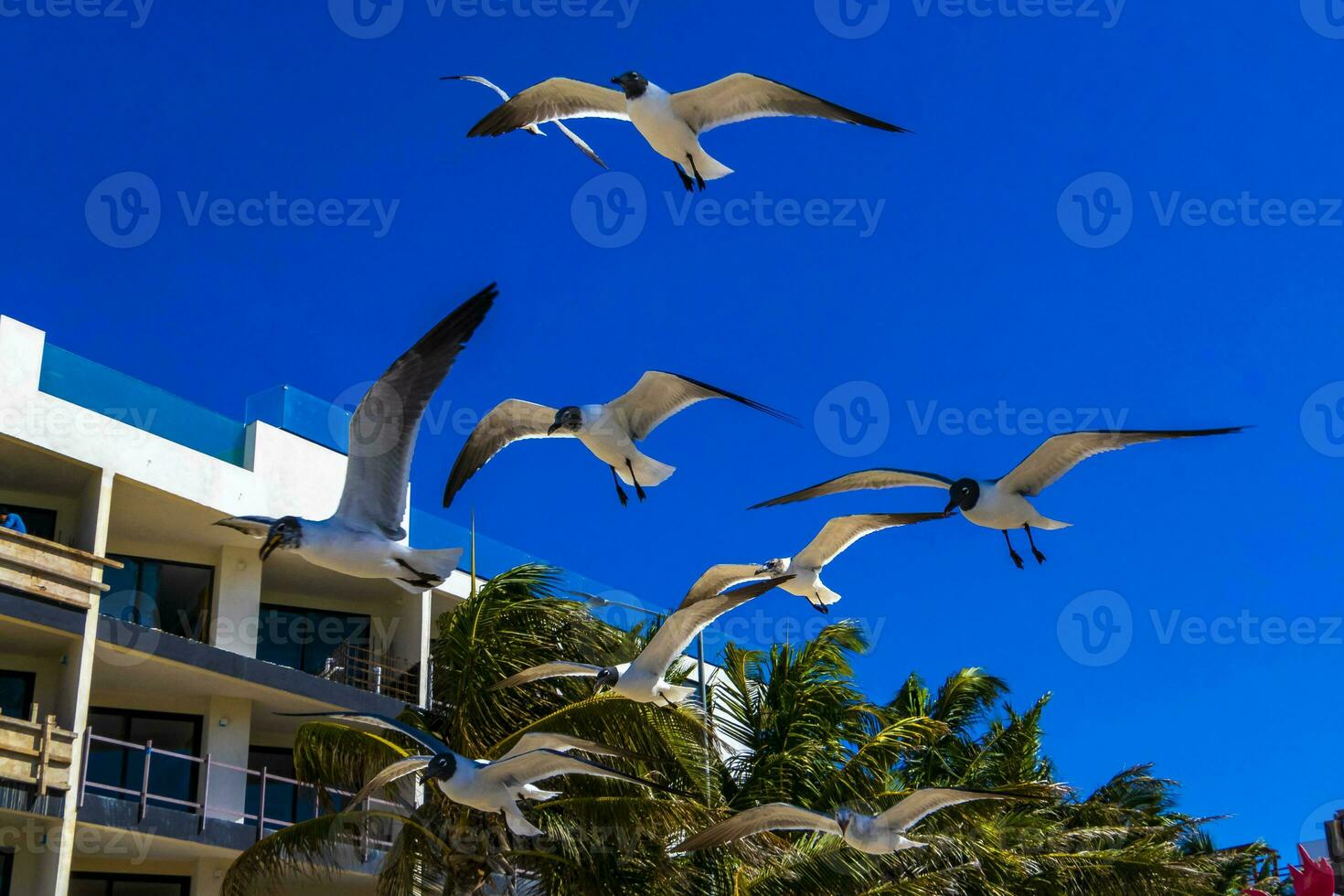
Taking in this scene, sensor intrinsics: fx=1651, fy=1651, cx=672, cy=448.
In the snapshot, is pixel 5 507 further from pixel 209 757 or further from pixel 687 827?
pixel 687 827

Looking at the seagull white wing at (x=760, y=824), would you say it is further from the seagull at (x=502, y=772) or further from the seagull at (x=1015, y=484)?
the seagull at (x=1015, y=484)

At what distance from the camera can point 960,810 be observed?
61.6 feet

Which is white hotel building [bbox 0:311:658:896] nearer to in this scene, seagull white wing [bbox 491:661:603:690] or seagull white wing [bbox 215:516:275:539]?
seagull white wing [bbox 491:661:603:690]

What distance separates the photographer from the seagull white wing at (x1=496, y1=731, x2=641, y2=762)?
1380cm

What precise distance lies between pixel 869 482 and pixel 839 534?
5.42 feet

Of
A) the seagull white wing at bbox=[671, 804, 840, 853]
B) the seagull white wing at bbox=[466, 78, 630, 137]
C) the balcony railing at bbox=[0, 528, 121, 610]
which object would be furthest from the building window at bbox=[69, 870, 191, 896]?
the seagull white wing at bbox=[466, 78, 630, 137]

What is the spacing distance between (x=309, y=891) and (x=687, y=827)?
10.2 metres

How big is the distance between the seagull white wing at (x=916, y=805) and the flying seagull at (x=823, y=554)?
8.63 ft

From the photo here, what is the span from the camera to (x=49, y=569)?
69.6ft

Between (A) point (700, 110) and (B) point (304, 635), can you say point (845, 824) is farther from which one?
(B) point (304, 635)

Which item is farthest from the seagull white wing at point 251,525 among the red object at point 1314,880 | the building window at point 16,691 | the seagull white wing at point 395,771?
the red object at point 1314,880

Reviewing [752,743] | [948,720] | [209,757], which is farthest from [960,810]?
[209,757]

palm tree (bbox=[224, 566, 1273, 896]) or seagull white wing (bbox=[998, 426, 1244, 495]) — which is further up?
seagull white wing (bbox=[998, 426, 1244, 495])

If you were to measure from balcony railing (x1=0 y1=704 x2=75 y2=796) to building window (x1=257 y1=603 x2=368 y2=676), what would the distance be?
550 centimetres
